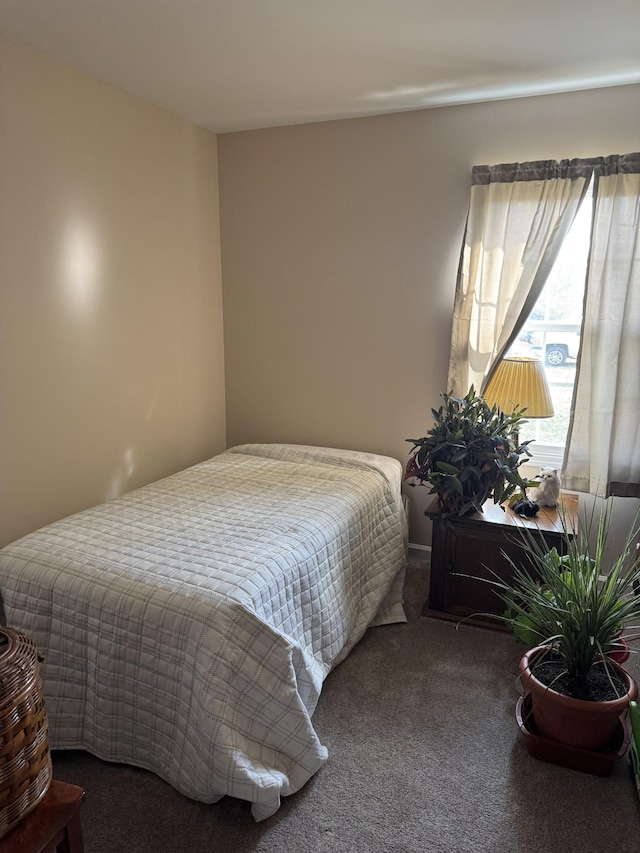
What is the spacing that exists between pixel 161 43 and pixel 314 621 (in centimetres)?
217

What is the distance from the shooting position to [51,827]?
1031 millimetres

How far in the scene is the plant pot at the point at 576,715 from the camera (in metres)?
1.81

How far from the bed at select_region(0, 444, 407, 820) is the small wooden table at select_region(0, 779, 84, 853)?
0.60 metres

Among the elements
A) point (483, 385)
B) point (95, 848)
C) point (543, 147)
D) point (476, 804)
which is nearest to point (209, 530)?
point (95, 848)

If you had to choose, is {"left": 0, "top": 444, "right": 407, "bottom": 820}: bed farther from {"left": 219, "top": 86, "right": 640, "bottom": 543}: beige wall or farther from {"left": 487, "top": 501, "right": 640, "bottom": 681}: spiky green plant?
{"left": 219, "top": 86, "right": 640, "bottom": 543}: beige wall

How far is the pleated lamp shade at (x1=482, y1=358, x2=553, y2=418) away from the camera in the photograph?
2686 millimetres

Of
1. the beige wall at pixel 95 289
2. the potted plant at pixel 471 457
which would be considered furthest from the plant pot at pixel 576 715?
the beige wall at pixel 95 289

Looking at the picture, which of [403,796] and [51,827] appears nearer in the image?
[51,827]

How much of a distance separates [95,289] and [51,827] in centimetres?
221

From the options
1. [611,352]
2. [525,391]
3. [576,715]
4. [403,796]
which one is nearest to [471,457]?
[525,391]

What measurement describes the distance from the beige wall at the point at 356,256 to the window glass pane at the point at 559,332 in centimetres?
40

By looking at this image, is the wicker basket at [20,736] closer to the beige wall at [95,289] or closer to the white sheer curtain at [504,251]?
the beige wall at [95,289]

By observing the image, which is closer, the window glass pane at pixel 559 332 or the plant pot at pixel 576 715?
the plant pot at pixel 576 715

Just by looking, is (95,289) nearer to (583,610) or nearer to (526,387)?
(526,387)
